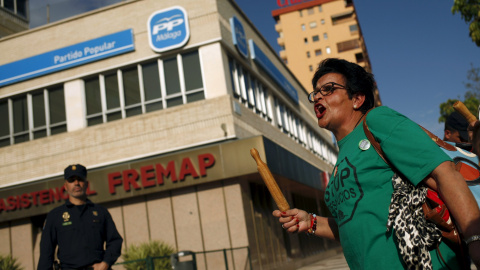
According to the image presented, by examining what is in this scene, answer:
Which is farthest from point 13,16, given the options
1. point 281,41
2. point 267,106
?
point 281,41

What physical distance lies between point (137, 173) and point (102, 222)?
1125 centimetres

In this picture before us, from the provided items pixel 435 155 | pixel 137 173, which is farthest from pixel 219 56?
pixel 435 155

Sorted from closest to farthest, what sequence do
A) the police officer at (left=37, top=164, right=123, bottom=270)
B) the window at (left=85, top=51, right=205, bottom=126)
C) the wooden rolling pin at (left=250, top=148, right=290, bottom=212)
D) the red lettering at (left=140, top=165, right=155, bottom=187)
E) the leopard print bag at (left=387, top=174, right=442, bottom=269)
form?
the leopard print bag at (left=387, top=174, right=442, bottom=269)
the wooden rolling pin at (left=250, top=148, right=290, bottom=212)
the police officer at (left=37, top=164, right=123, bottom=270)
the red lettering at (left=140, top=165, right=155, bottom=187)
the window at (left=85, top=51, right=205, bottom=126)

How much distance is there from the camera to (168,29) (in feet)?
58.1

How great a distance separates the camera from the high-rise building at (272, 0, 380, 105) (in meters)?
72.2

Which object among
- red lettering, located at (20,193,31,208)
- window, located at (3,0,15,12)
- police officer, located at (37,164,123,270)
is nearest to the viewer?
police officer, located at (37,164,123,270)

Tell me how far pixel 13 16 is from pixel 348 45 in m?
50.6

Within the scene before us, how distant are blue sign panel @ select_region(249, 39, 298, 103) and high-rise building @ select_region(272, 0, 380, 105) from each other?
4414 centimetres

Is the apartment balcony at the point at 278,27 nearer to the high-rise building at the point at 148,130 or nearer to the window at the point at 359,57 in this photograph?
the window at the point at 359,57

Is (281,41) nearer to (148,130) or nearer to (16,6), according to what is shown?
(16,6)

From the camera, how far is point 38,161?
61.0 feet

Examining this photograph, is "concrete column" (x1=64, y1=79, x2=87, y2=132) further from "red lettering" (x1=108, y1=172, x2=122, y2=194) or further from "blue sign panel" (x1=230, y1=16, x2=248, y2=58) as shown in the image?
"blue sign panel" (x1=230, y1=16, x2=248, y2=58)

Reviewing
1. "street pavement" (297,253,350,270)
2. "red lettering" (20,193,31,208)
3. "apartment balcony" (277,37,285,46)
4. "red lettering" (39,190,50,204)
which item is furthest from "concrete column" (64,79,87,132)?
"apartment balcony" (277,37,285,46)

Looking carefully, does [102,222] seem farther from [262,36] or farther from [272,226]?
[262,36]
